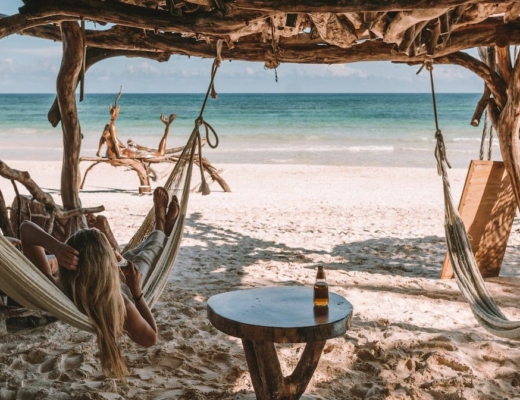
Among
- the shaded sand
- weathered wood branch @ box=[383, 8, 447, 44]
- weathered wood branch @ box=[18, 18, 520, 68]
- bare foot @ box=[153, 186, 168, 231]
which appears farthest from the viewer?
weathered wood branch @ box=[18, 18, 520, 68]

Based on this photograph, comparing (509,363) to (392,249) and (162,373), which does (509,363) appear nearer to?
(162,373)

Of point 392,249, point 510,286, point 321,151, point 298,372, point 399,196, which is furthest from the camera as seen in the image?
point 321,151

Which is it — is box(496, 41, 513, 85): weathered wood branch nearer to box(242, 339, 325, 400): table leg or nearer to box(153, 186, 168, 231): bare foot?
box(153, 186, 168, 231): bare foot

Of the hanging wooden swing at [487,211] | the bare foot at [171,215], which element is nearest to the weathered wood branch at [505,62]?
the hanging wooden swing at [487,211]

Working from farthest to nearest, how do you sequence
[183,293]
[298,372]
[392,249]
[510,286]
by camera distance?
[392,249], [510,286], [183,293], [298,372]

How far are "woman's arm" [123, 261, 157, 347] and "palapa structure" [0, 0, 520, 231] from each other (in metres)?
0.97

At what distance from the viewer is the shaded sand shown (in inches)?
83.0

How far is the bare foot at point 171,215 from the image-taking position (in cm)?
262

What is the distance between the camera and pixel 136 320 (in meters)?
1.78

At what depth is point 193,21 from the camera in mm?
2266

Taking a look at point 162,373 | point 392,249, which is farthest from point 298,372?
point 392,249

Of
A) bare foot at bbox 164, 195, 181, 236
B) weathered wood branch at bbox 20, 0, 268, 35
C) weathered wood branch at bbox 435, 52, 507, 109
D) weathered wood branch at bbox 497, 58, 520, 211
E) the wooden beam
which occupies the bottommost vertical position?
bare foot at bbox 164, 195, 181, 236

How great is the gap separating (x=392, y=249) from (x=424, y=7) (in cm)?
246

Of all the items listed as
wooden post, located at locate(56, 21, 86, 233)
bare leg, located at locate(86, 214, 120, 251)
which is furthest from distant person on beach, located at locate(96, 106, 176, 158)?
wooden post, located at locate(56, 21, 86, 233)
